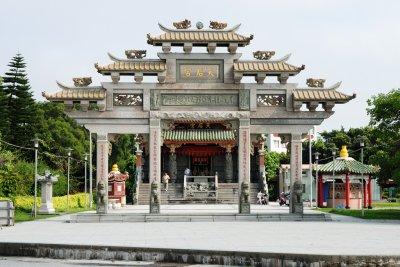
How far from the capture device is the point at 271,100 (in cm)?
2998

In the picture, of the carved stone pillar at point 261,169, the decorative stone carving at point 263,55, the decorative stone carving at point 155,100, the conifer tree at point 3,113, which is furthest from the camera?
the carved stone pillar at point 261,169

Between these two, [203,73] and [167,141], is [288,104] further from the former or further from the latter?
[167,141]

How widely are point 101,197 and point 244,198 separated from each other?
19.1 feet

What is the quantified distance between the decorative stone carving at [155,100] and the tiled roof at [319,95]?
5.61 metres

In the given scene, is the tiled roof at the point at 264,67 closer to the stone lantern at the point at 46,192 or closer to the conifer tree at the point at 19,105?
the stone lantern at the point at 46,192

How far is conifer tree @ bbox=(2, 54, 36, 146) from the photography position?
179 ft

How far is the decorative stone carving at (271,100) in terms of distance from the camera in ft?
98.1

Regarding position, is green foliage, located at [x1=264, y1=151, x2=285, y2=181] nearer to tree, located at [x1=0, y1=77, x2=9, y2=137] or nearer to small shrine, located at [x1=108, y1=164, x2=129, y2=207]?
small shrine, located at [x1=108, y1=164, x2=129, y2=207]

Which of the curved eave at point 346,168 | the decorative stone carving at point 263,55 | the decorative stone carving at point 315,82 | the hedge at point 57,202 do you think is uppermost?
the decorative stone carving at point 263,55

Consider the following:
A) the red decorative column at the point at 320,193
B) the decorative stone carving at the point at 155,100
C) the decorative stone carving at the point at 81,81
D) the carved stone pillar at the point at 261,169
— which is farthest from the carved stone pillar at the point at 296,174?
the carved stone pillar at the point at 261,169

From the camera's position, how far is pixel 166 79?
29.6m

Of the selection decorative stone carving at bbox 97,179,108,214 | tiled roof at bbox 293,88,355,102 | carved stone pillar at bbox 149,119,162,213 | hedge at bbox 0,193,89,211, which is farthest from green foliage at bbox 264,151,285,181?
decorative stone carving at bbox 97,179,108,214

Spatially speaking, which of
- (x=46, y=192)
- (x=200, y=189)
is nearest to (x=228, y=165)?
(x=200, y=189)

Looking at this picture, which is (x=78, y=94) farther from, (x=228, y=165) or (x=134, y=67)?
(x=228, y=165)
